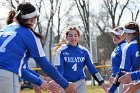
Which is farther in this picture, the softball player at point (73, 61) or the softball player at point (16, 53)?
the softball player at point (73, 61)

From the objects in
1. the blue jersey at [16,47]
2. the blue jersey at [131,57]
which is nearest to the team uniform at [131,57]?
the blue jersey at [131,57]

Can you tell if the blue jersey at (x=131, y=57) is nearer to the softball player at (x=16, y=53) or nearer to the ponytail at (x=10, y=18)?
the softball player at (x=16, y=53)

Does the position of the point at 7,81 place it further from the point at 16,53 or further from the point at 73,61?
the point at 73,61

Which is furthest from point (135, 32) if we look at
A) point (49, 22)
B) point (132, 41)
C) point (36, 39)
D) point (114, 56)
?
point (49, 22)

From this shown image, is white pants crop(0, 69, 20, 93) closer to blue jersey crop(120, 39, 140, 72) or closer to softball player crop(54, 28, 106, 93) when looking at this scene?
blue jersey crop(120, 39, 140, 72)

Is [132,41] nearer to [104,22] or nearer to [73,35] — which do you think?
[73,35]

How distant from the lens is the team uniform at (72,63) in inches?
351

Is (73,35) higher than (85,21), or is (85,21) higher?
(73,35)

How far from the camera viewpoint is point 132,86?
18.1 ft

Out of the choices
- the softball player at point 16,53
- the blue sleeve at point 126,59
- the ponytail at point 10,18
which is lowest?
the blue sleeve at point 126,59

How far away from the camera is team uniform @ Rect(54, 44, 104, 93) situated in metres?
8.92

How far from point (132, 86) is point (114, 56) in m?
3.85

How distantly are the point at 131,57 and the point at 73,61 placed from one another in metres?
1.98

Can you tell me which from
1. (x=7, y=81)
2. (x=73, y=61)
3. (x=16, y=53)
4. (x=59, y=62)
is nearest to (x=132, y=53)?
(x=73, y=61)
